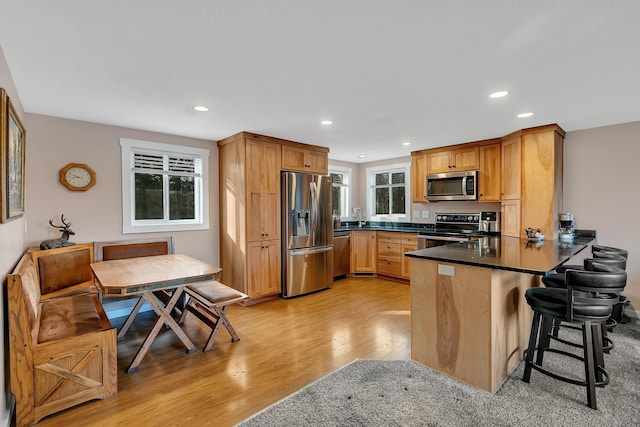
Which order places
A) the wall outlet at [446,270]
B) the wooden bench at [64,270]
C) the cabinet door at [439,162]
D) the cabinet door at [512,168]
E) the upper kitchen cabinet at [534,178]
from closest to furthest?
the wall outlet at [446,270], the wooden bench at [64,270], the upper kitchen cabinet at [534,178], the cabinet door at [512,168], the cabinet door at [439,162]

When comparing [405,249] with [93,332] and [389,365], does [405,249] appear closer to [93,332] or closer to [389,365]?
[389,365]

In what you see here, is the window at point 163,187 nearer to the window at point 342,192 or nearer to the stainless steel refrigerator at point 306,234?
the stainless steel refrigerator at point 306,234

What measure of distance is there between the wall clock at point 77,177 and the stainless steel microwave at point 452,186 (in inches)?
182

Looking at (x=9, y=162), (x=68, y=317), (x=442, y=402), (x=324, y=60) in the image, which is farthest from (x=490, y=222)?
(x=9, y=162)

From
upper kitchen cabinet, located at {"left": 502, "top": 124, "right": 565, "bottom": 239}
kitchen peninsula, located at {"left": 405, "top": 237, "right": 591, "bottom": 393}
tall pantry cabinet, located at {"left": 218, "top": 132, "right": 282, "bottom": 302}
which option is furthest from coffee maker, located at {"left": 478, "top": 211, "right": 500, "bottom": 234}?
tall pantry cabinet, located at {"left": 218, "top": 132, "right": 282, "bottom": 302}

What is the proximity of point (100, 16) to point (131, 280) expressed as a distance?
5.71 ft

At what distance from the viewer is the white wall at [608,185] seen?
3.52 metres

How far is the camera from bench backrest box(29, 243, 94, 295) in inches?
115

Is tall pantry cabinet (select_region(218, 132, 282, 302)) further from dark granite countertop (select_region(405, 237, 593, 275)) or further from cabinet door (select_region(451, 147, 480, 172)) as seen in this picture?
cabinet door (select_region(451, 147, 480, 172))

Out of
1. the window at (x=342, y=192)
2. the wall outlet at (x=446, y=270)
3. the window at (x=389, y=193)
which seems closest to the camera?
the wall outlet at (x=446, y=270)

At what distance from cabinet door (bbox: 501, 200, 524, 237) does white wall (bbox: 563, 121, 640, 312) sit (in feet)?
2.11

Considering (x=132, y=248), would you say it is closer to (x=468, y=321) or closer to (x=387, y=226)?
(x=468, y=321)

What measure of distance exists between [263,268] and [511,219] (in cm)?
333

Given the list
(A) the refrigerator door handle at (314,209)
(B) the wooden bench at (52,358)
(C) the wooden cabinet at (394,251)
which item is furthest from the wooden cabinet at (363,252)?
(B) the wooden bench at (52,358)
